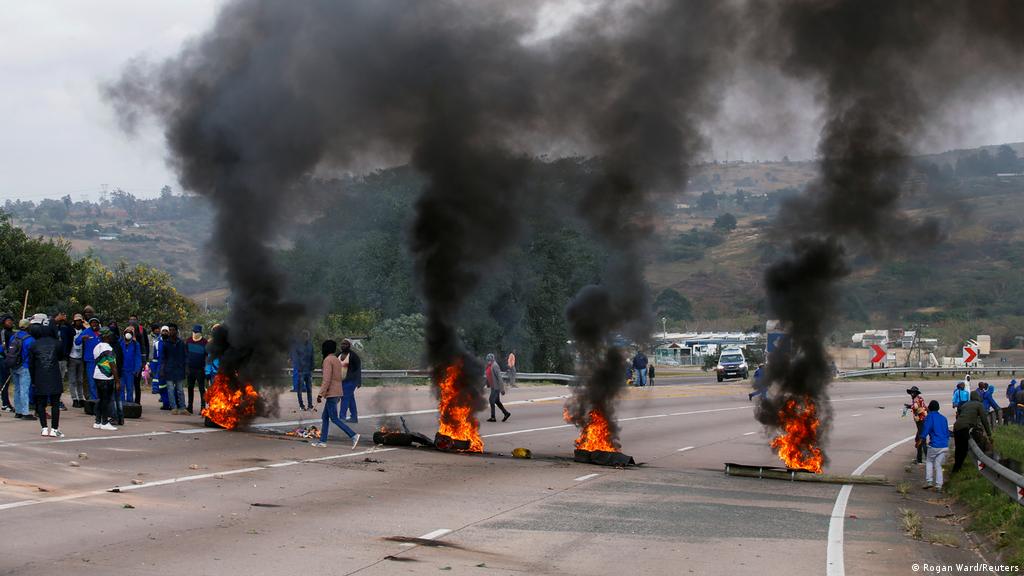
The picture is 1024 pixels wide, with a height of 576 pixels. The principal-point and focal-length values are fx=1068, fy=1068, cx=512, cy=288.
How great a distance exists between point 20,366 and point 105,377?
230cm

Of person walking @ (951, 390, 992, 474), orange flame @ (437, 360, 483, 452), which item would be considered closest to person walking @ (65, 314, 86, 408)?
orange flame @ (437, 360, 483, 452)

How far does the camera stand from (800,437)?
1628 cm

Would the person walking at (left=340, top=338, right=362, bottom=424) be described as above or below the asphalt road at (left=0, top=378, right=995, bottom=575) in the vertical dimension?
above

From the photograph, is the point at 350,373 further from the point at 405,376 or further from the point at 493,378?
the point at 405,376

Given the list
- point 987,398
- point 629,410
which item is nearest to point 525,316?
point 629,410

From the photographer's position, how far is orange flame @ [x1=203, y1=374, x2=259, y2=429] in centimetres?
1898

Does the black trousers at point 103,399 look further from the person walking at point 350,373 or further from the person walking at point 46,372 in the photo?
the person walking at point 350,373

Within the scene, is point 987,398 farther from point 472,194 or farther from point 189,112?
point 189,112

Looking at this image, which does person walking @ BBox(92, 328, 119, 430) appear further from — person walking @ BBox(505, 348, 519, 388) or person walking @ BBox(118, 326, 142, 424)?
person walking @ BBox(505, 348, 519, 388)

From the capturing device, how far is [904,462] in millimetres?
20812

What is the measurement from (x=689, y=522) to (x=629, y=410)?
19718 millimetres

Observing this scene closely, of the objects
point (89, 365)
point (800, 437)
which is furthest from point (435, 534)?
point (89, 365)

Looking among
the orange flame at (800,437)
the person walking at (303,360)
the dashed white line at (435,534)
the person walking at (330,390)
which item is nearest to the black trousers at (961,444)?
the orange flame at (800,437)

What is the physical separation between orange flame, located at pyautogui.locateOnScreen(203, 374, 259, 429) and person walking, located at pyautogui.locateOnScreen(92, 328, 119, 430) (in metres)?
1.73
